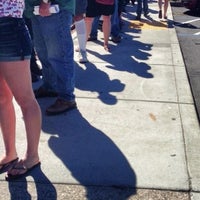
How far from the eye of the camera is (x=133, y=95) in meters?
4.91

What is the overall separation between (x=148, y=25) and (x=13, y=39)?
24.5 ft

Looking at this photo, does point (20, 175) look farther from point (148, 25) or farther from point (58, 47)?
point (148, 25)

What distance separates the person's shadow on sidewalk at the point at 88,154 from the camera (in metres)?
3.09

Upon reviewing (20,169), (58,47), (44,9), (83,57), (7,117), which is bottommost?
(83,57)

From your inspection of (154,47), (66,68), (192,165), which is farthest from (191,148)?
(154,47)

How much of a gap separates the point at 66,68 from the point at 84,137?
31.1 inches

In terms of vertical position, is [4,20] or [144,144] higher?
[4,20]

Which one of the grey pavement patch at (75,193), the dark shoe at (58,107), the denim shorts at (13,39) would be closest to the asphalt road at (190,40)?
the dark shoe at (58,107)

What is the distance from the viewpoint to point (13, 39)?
9.02ft

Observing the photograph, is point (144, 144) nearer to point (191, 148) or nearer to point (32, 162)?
point (191, 148)

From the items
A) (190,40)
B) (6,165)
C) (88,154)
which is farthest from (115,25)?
(6,165)

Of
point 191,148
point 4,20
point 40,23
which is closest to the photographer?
point 4,20

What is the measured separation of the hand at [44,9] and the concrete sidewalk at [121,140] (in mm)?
988

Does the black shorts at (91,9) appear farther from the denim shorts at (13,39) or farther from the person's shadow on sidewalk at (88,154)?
the denim shorts at (13,39)
